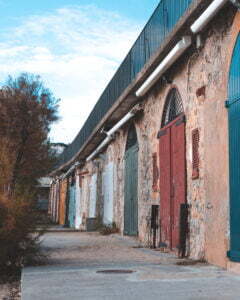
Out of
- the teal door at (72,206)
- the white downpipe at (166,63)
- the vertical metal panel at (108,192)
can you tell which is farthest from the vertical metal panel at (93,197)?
the white downpipe at (166,63)

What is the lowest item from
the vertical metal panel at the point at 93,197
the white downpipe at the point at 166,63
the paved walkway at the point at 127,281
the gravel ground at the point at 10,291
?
the gravel ground at the point at 10,291

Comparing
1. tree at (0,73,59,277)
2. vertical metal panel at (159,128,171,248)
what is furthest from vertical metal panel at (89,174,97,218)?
vertical metal panel at (159,128,171,248)

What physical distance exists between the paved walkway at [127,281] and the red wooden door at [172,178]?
1.52 meters

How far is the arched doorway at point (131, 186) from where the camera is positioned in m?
13.0

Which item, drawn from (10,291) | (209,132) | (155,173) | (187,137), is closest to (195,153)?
(187,137)

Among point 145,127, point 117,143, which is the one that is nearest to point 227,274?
point 145,127

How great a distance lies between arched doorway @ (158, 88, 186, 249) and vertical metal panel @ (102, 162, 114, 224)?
674 cm

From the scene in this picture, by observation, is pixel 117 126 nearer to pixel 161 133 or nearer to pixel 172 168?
pixel 161 133

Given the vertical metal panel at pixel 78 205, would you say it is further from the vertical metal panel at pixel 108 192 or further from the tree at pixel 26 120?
the tree at pixel 26 120

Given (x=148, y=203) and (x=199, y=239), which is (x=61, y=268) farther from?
(x=148, y=203)

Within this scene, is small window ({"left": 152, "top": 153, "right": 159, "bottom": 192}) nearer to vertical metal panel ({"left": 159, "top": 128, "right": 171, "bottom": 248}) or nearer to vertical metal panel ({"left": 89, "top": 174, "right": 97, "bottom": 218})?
vertical metal panel ({"left": 159, "top": 128, "right": 171, "bottom": 248})

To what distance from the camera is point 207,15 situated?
6879 millimetres

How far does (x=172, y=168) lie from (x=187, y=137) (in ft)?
3.43

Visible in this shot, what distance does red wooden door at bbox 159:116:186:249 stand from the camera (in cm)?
875
